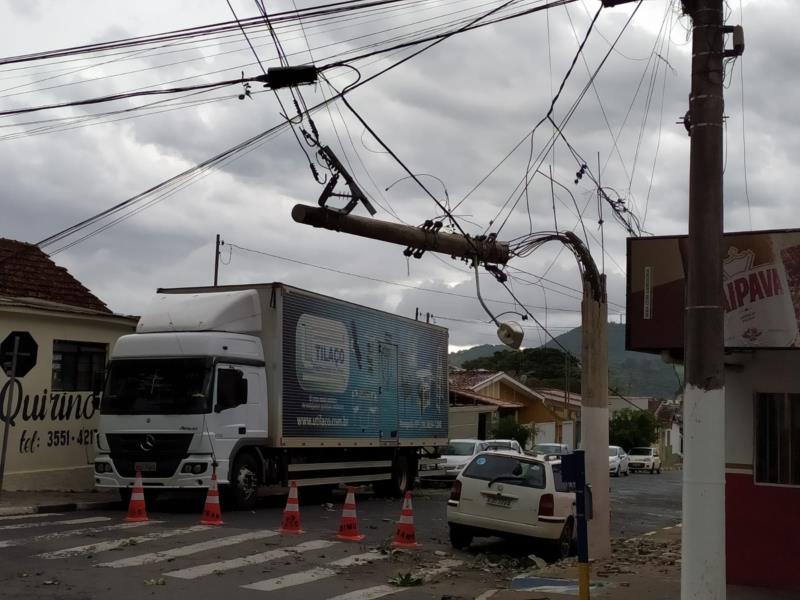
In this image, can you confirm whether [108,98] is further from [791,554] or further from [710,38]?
[791,554]

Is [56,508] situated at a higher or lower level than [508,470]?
lower

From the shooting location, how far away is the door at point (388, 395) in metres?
22.9

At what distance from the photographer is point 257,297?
19.0 meters

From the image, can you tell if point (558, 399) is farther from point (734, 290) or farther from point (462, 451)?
point (734, 290)

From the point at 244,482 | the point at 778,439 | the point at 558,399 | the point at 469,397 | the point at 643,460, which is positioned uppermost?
the point at 558,399

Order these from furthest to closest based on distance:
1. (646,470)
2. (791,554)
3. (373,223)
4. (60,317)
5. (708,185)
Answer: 1. (646,470)
2. (60,317)
3. (373,223)
4. (791,554)
5. (708,185)

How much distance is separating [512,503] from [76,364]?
36.9ft

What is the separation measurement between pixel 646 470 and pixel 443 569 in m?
44.2

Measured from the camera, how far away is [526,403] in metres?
56.4

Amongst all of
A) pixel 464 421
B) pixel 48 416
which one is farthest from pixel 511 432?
pixel 48 416

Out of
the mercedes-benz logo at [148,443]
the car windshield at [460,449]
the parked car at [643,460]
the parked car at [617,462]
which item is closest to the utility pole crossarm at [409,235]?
the mercedes-benz logo at [148,443]

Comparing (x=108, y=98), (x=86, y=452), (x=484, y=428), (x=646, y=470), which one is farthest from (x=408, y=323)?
(x=646, y=470)

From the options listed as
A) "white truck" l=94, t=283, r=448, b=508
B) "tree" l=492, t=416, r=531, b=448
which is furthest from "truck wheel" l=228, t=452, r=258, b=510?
"tree" l=492, t=416, r=531, b=448

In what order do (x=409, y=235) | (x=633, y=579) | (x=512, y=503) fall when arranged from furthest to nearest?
(x=512, y=503) → (x=409, y=235) → (x=633, y=579)
